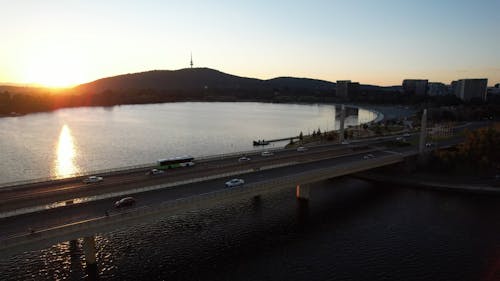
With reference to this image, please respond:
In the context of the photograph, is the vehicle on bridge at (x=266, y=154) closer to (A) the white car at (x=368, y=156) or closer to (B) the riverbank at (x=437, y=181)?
(A) the white car at (x=368, y=156)

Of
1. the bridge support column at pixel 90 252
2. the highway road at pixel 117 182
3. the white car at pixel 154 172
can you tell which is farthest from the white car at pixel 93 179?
the bridge support column at pixel 90 252

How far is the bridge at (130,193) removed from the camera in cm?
2838

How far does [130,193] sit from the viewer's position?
3784 centimetres

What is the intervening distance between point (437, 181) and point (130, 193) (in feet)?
180

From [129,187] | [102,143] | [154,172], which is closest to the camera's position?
[129,187]

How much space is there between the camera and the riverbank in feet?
198

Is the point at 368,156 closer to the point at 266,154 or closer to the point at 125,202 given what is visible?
the point at 266,154

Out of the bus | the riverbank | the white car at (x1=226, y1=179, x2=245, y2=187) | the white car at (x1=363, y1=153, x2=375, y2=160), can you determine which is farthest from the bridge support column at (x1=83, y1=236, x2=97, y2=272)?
the riverbank

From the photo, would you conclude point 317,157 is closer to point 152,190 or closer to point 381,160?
point 381,160

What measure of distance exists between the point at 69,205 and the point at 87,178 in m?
9.73

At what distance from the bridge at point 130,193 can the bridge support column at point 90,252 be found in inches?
3.7

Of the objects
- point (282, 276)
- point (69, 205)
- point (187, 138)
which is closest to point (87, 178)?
point (69, 205)

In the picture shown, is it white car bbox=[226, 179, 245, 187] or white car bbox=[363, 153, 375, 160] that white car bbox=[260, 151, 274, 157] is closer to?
white car bbox=[363, 153, 375, 160]

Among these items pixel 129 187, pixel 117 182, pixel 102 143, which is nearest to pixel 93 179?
pixel 117 182
